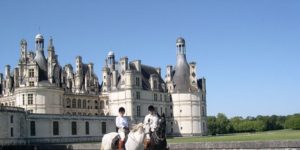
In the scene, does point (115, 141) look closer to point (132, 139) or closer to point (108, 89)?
point (132, 139)

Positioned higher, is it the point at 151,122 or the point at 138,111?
the point at 151,122

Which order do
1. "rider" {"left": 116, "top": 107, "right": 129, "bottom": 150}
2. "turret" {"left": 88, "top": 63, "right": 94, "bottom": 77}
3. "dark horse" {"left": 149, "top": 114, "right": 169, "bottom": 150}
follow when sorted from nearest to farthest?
"rider" {"left": 116, "top": 107, "right": 129, "bottom": 150} < "dark horse" {"left": 149, "top": 114, "right": 169, "bottom": 150} < "turret" {"left": 88, "top": 63, "right": 94, "bottom": 77}

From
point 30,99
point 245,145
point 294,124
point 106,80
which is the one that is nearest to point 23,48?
point 30,99

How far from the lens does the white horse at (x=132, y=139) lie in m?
13.6

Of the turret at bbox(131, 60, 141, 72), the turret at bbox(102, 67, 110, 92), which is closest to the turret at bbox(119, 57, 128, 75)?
the turret at bbox(131, 60, 141, 72)

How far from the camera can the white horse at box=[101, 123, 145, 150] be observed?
13.6 meters

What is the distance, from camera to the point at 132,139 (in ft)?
46.1

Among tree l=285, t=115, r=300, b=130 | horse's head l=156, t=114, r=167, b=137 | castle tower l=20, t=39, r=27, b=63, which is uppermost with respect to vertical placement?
castle tower l=20, t=39, r=27, b=63

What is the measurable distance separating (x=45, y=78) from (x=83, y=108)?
972 cm

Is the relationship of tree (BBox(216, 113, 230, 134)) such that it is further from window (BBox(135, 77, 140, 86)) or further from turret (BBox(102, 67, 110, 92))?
window (BBox(135, 77, 140, 86))

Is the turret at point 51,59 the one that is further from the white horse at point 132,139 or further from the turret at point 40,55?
the white horse at point 132,139

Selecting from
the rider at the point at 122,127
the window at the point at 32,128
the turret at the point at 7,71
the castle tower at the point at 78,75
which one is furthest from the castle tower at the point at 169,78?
the rider at the point at 122,127

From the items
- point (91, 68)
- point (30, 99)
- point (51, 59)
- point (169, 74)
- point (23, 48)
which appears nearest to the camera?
point (30, 99)

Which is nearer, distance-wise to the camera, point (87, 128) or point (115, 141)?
point (115, 141)
